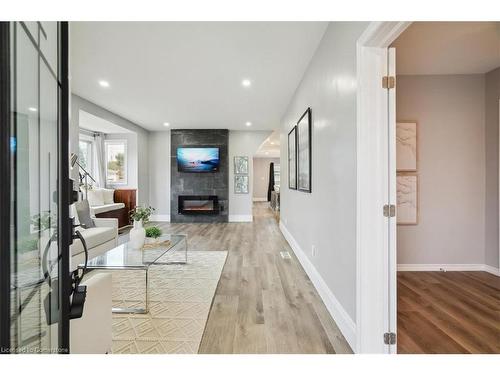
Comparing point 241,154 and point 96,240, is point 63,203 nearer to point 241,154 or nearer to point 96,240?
point 96,240

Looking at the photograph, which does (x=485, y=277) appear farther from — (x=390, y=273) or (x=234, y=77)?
(x=234, y=77)

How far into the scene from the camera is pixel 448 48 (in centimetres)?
262

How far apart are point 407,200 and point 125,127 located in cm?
623

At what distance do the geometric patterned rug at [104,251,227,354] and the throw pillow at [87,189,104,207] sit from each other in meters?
3.17

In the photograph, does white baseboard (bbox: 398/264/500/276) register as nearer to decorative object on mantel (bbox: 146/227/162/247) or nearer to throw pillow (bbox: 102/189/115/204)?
decorative object on mantel (bbox: 146/227/162/247)

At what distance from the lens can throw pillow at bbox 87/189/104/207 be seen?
5.55m

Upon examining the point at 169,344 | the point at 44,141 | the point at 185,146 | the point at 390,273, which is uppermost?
the point at 185,146

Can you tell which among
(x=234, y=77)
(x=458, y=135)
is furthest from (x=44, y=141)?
(x=458, y=135)

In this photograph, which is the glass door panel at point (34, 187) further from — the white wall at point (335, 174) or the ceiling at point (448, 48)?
the ceiling at point (448, 48)

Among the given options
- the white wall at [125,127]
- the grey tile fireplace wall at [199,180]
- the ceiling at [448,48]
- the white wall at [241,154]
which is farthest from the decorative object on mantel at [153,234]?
the white wall at [241,154]

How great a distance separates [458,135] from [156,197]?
287 inches

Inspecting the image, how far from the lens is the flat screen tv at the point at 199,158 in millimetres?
7203

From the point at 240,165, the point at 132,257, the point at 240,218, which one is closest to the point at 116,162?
the point at 240,165

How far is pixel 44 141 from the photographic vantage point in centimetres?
98
